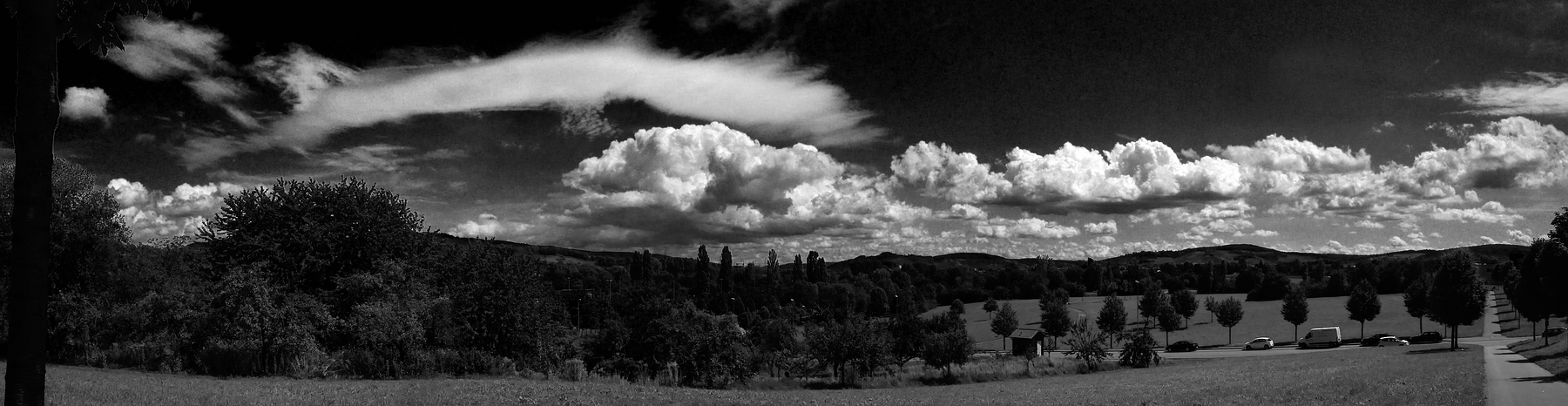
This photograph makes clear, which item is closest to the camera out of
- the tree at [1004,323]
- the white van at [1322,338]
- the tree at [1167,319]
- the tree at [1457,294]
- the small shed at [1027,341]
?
the tree at [1457,294]

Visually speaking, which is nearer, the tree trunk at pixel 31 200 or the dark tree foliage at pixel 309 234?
the tree trunk at pixel 31 200

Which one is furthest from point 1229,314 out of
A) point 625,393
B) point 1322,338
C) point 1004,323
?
point 625,393

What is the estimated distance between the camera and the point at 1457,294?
5759 centimetres

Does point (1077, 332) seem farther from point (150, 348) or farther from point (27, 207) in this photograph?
point (27, 207)

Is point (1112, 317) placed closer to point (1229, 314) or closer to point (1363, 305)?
point (1229, 314)

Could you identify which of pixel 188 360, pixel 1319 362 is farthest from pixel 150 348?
pixel 1319 362

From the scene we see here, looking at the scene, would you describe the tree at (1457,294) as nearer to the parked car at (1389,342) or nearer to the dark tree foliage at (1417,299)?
the dark tree foliage at (1417,299)

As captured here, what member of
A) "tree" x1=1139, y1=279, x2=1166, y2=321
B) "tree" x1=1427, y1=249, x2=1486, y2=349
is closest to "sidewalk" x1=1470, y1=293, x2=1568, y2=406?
"tree" x1=1427, y1=249, x2=1486, y2=349

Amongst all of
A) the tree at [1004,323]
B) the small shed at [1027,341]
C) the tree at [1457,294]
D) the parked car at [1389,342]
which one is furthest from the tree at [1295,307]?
the tree at [1457,294]

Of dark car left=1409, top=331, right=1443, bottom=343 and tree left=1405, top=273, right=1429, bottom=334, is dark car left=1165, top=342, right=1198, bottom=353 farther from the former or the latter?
tree left=1405, top=273, right=1429, bottom=334

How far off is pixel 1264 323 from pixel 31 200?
5482 inches

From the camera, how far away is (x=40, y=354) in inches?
292

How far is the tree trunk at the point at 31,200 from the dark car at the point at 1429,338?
98932 millimetres

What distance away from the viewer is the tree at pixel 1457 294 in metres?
57.3
